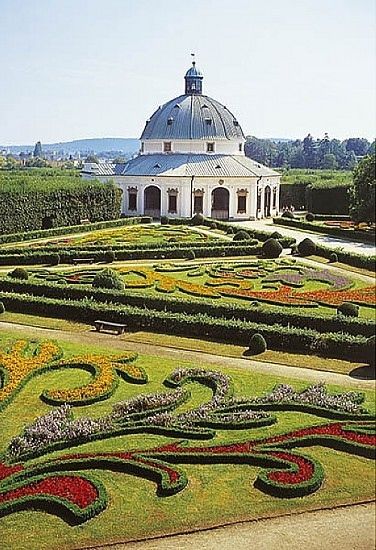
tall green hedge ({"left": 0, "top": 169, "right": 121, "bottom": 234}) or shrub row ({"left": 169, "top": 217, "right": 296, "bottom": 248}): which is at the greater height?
tall green hedge ({"left": 0, "top": 169, "right": 121, "bottom": 234})

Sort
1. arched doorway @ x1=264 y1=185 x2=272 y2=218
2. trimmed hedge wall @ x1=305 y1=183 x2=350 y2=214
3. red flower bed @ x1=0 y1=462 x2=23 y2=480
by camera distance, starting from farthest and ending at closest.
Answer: arched doorway @ x1=264 y1=185 x2=272 y2=218, trimmed hedge wall @ x1=305 y1=183 x2=350 y2=214, red flower bed @ x1=0 y1=462 x2=23 y2=480

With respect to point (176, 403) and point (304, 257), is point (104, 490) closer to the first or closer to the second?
point (176, 403)

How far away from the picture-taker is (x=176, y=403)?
6227 millimetres

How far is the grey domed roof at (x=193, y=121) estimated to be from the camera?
33.9 metres

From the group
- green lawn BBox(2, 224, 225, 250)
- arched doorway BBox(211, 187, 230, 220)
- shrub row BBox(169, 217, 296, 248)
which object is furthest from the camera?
arched doorway BBox(211, 187, 230, 220)

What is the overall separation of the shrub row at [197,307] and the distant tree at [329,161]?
3.18m

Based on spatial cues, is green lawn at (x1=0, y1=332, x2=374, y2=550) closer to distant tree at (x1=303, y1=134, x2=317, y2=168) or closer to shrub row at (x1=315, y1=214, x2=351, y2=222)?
distant tree at (x1=303, y1=134, x2=317, y2=168)

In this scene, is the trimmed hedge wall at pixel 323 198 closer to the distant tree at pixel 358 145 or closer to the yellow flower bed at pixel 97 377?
the yellow flower bed at pixel 97 377

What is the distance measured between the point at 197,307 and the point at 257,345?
1.84 meters

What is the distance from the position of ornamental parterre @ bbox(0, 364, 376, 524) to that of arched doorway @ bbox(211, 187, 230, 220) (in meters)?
25.5

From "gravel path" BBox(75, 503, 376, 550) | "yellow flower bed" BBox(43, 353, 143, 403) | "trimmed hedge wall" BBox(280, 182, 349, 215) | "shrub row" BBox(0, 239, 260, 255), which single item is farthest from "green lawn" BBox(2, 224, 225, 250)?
"gravel path" BBox(75, 503, 376, 550)

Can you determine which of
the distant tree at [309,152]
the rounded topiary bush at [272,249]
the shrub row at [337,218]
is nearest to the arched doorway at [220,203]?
the shrub row at [337,218]

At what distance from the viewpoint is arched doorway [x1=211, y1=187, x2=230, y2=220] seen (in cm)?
3159

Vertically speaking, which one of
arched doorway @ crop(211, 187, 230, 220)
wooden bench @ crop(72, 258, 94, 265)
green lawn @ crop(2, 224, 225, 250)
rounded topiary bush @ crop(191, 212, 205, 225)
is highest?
arched doorway @ crop(211, 187, 230, 220)
